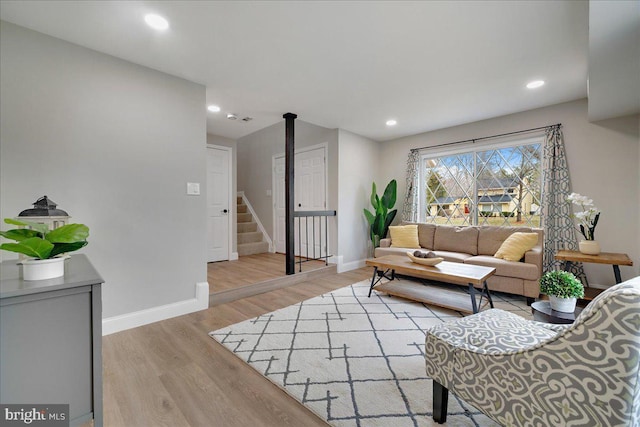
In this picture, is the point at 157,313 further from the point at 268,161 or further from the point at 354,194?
the point at 268,161

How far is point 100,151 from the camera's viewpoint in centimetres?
227

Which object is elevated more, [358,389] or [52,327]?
[52,327]

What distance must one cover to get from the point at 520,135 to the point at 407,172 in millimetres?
1723

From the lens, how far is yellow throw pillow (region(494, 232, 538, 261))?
3.18 m

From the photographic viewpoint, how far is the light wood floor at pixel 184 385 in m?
1.38

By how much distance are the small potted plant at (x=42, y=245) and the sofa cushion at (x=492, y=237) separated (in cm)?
426

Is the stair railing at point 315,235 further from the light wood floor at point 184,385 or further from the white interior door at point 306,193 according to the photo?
the light wood floor at point 184,385

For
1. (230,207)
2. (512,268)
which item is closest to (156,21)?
(230,207)

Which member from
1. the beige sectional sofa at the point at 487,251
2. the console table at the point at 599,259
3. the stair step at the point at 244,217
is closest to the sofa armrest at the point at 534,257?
the beige sectional sofa at the point at 487,251

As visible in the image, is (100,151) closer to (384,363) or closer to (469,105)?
(384,363)

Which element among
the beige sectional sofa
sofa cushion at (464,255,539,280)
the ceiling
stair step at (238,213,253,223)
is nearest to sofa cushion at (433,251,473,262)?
the beige sectional sofa

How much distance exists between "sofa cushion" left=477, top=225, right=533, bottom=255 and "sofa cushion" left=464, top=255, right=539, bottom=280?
47 cm

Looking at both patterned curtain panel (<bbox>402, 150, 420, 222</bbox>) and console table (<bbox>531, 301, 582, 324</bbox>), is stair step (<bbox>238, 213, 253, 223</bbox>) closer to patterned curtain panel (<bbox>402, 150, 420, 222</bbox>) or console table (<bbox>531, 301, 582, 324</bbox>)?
patterned curtain panel (<bbox>402, 150, 420, 222</bbox>)

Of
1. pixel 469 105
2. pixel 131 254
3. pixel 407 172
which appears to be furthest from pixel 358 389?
pixel 407 172
